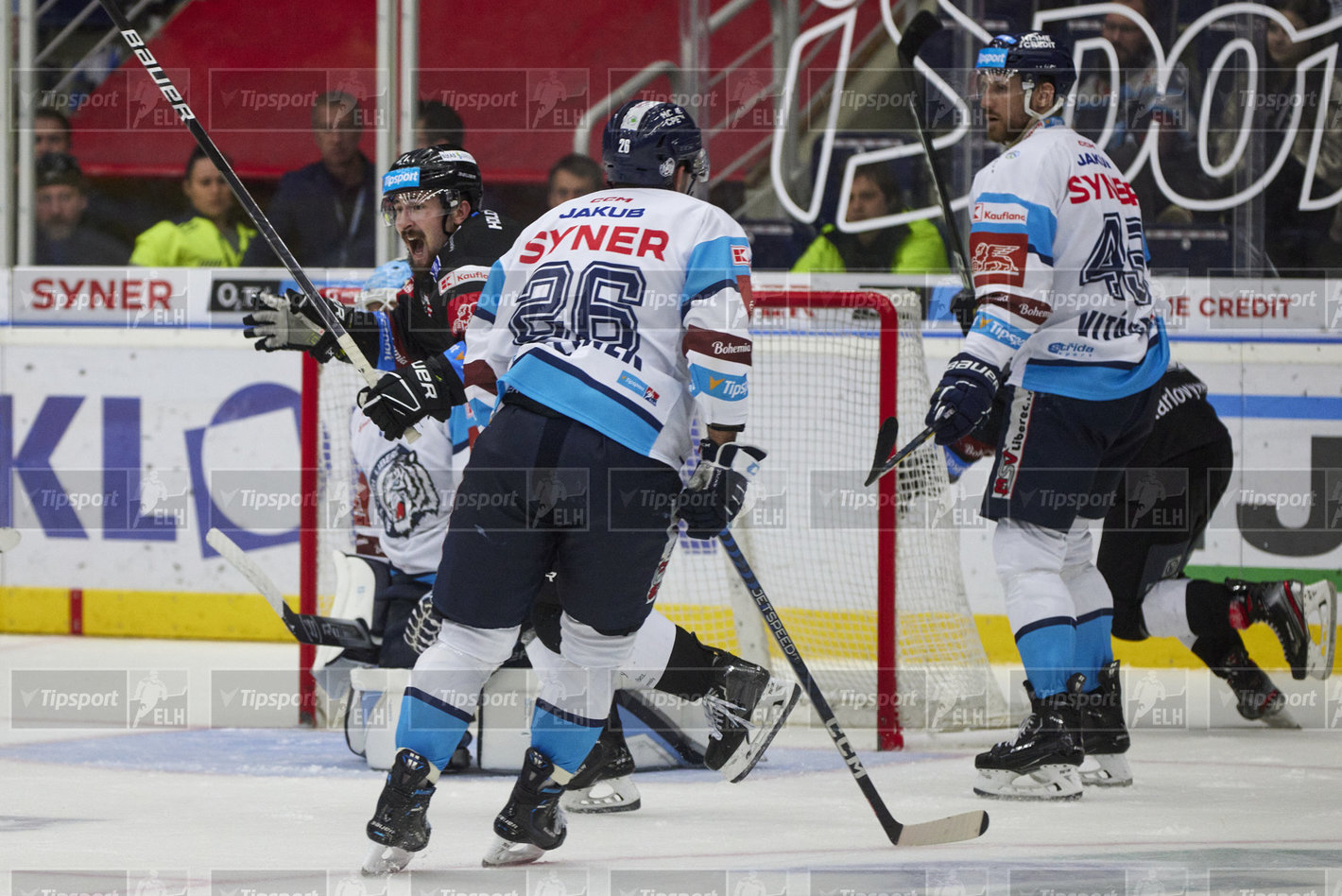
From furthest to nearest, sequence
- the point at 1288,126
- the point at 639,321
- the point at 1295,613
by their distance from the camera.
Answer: the point at 1288,126
the point at 1295,613
the point at 639,321

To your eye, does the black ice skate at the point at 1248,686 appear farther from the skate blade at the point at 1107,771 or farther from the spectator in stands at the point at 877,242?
the spectator in stands at the point at 877,242

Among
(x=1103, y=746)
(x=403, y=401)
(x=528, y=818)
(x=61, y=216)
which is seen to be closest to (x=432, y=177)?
(x=403, y=401)

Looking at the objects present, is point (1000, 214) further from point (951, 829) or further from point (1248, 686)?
point (1248, 686)

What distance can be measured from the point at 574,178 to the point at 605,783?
279 centimetres

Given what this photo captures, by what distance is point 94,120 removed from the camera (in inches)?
328

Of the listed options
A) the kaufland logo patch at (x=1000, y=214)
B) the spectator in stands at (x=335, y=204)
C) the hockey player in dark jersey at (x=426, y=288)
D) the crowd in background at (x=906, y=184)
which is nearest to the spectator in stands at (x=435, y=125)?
the crowd in background at (x=906, y=184)

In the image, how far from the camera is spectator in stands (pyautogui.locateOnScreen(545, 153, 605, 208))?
19.3 feet

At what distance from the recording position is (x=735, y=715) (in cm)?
357

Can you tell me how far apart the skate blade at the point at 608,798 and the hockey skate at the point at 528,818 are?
0.52m

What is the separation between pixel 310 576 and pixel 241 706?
431 millimetres

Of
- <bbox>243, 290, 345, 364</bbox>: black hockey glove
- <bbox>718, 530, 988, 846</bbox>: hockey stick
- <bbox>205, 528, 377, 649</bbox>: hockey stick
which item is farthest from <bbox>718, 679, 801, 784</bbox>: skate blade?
<bbox>243, 290, 345, 364</bbox>: black hockey glove

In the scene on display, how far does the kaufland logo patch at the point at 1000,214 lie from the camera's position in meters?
3.76

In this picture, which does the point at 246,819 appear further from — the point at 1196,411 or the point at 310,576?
the point at 1196,411

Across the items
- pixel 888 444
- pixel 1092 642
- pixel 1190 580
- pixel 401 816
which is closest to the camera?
pixel 401 816
